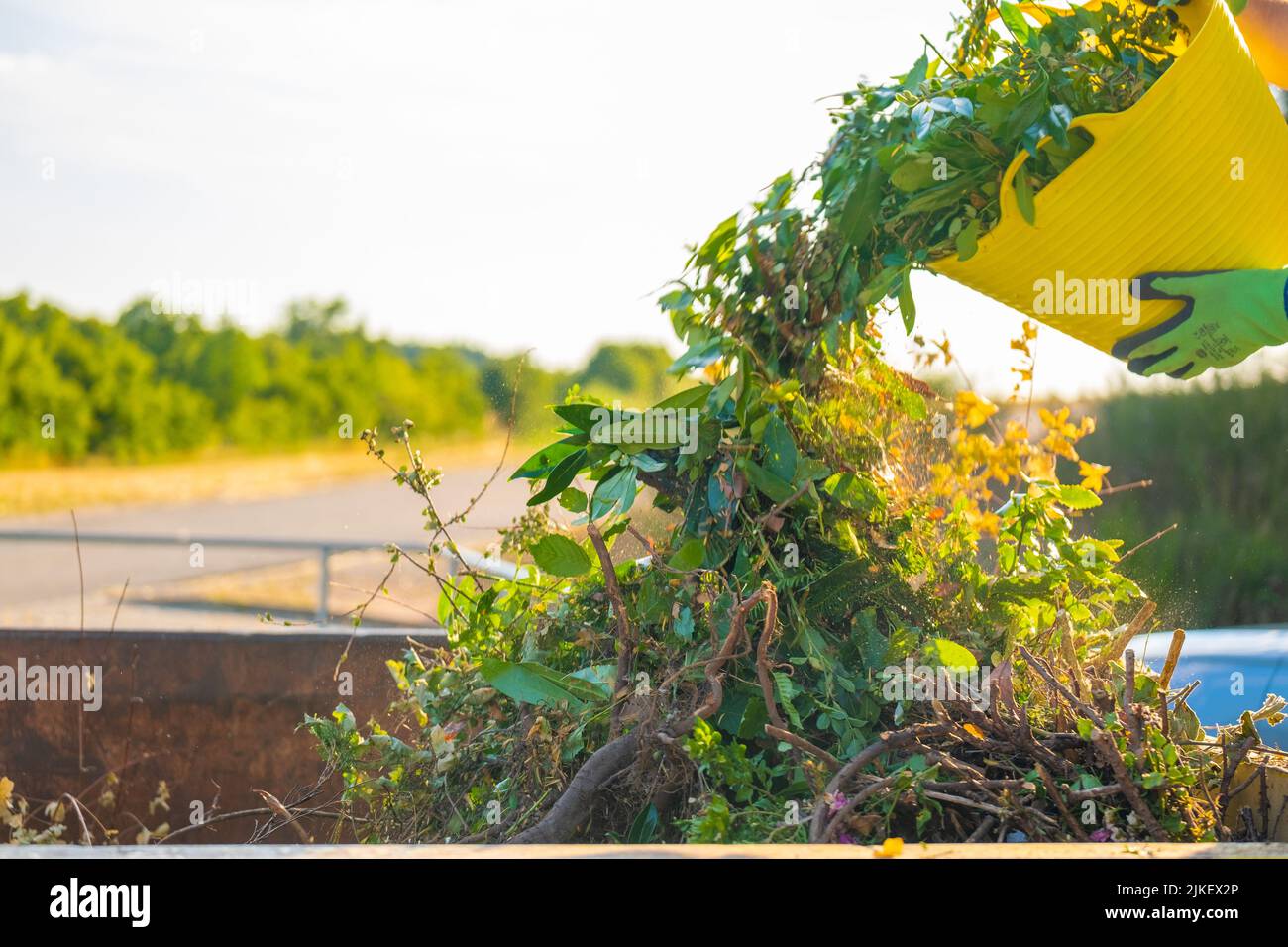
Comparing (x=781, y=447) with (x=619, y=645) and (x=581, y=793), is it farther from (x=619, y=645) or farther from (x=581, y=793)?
(x=581, y=793)

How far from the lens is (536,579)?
2.68 metres

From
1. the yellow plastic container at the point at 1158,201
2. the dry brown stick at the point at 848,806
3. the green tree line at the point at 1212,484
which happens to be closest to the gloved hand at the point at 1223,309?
the yellow plastic container at the point at 1158,201

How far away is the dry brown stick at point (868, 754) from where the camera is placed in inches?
72.6

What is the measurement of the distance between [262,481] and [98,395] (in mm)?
3748

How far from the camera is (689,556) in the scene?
2170 millimetres

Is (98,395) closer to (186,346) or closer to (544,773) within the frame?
(186,346)

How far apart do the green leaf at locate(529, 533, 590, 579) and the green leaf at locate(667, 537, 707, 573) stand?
22cm

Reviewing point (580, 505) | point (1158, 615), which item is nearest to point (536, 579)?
point (580, 505)

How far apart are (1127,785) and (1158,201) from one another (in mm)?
1018

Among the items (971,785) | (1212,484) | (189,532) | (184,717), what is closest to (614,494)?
(971,785)

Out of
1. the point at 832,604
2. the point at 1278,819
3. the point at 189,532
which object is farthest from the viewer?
the point at 189,532

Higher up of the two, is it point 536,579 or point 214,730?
point 536,579

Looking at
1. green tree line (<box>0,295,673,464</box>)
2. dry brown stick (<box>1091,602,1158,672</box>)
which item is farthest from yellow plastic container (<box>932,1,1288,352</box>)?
green tree line (<box>0,295,673,464</box>)
